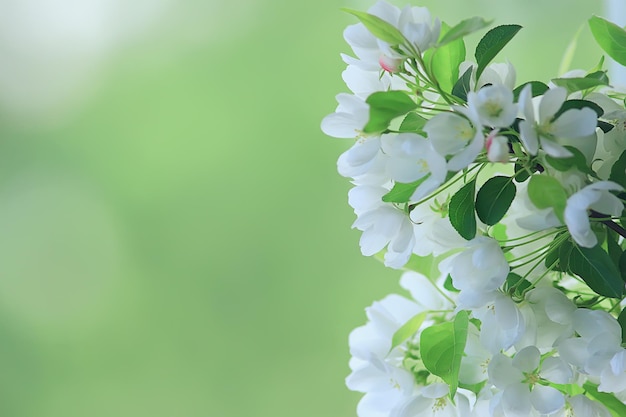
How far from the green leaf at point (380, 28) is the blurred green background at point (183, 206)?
1115 millimetres

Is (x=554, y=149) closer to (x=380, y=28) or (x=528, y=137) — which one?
(x=528, y=137)

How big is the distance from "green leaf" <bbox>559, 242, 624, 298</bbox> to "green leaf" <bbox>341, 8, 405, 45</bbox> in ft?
0.66

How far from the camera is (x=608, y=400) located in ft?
2.06

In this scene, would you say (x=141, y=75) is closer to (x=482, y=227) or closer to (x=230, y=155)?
(x=230, y=155)

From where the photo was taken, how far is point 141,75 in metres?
1.59

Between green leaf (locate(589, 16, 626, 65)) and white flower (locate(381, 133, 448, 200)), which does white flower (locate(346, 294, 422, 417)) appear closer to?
white flower (locate(381, 133, 448, 200))

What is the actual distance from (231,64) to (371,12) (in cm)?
111

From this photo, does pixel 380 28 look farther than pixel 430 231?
No

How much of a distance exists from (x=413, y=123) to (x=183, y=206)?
1117 mm

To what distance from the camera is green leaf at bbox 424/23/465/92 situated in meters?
0.57

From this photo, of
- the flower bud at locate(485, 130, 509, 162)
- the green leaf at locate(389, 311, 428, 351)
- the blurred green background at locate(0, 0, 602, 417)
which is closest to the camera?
the flower bud at locate(485, 130, 509, 162)

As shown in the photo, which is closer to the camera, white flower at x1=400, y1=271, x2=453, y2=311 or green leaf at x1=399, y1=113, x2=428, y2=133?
green leaf at x1=399, y1=113, x2=428, y2=133

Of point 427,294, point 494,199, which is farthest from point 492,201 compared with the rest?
point 427,294

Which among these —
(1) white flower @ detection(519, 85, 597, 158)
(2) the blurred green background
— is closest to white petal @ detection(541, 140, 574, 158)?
(1) white flower @ detection(519, 85, 597, 158)
